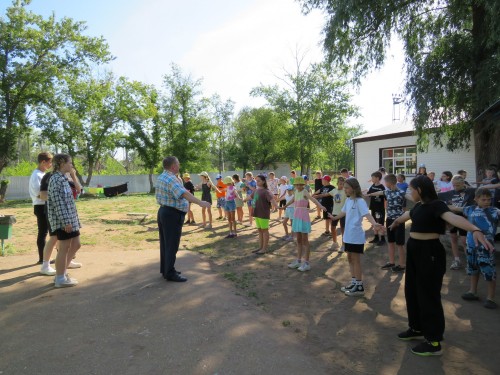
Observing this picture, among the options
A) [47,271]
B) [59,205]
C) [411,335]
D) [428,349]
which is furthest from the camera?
[47,271]

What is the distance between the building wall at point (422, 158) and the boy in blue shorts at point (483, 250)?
34.0 feet

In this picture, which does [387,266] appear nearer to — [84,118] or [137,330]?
[137,330]

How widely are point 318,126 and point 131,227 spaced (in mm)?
26987

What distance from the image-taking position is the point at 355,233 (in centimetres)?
540

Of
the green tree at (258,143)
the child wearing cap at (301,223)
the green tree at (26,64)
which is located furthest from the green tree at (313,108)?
the child wearing cap at (301,223)

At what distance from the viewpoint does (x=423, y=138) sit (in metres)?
13.0

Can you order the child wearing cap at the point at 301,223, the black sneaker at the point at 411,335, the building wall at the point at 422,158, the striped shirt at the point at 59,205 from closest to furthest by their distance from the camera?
the black sneaker at the point at 411,335, the striped shirt at the point at 59,205, the child wearing cap at the point at 301,223, the building wall at the point at 422,158

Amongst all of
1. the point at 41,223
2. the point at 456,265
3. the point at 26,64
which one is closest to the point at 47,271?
the point at 41,223

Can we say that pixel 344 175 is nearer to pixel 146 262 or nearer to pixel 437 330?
pixel 146 262

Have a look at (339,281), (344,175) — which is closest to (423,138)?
(344,175)

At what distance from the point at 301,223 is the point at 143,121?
3416 centimetres

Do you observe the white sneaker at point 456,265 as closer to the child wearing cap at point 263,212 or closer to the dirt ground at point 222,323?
the dirt ground at point 222,323

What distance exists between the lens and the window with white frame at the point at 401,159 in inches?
774

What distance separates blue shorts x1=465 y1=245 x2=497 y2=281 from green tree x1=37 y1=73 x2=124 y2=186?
1299 inches
